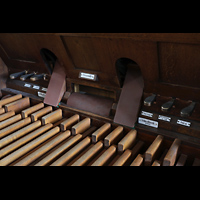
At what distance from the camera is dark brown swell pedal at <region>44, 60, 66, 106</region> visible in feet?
5.25

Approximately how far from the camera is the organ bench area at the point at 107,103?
1.06 metres

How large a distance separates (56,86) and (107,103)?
44 centimetres

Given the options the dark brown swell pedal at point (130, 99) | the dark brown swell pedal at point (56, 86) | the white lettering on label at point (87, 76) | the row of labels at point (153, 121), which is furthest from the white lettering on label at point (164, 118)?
the dark brown swell pedal at point (56, 86)

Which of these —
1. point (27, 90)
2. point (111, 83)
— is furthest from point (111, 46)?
point (27, 90)

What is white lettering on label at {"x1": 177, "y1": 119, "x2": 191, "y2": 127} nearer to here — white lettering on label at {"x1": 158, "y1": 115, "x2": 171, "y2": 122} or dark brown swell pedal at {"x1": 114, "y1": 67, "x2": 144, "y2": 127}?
white lettering on label at {"x1": 158, "y1": 115, "x2": 171, "y2": 122}

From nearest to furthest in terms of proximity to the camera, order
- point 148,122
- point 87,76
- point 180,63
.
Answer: point 180,63 < point 148,122 < point 87,76

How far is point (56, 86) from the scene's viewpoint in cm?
162

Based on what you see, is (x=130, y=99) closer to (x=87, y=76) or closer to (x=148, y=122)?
(x=148, y=122)

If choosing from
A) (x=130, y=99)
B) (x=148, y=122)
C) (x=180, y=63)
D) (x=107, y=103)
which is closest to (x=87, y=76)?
(x=107, y=103)

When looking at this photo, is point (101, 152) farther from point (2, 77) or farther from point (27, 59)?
point (2, 77)

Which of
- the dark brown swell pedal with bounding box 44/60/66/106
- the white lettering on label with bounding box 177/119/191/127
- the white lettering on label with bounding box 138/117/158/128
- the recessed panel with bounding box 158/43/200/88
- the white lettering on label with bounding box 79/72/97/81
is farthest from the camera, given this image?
the dark brown swell pedal with bounding box 44/60/66/106

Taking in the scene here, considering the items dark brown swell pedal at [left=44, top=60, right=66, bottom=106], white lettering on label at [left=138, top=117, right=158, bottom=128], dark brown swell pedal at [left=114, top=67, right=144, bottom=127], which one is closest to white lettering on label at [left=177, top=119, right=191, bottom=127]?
white lettering on label at [left=138, top=117, right=158, bottom=128]
